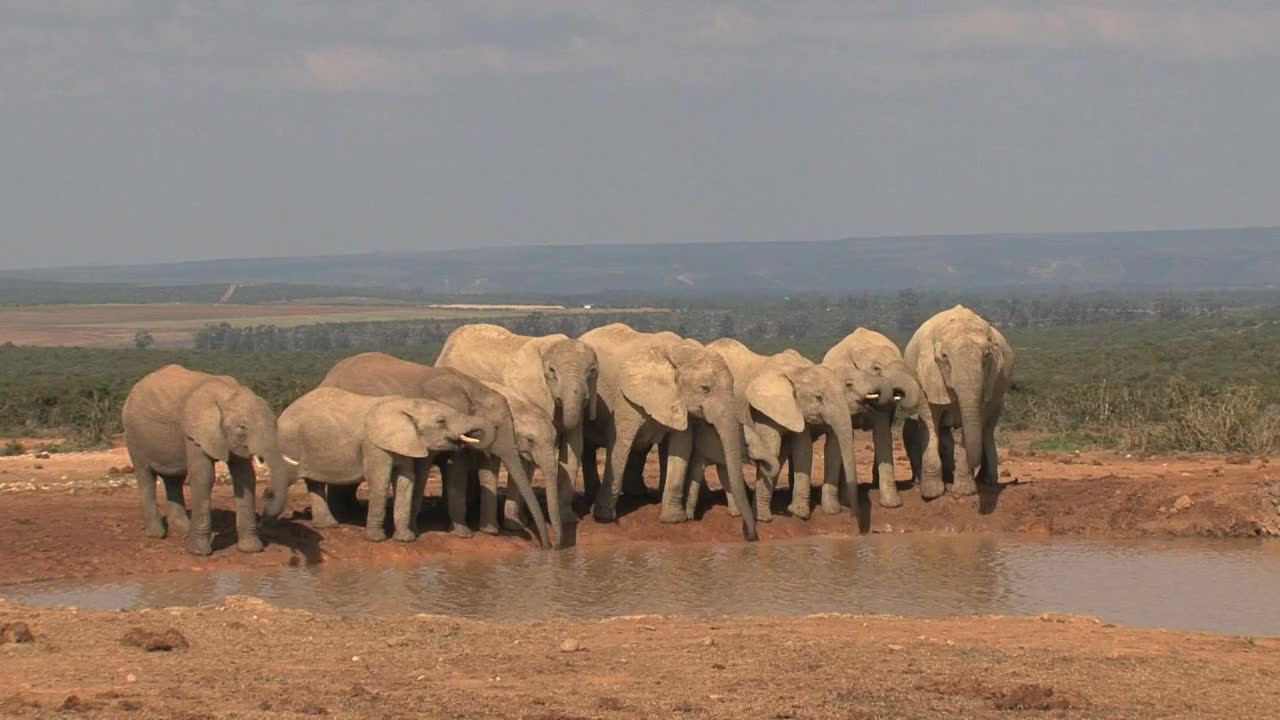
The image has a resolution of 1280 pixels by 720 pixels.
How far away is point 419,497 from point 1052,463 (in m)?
11.3

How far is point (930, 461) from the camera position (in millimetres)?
23078

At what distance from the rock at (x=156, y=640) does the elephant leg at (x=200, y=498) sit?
18.2 feet

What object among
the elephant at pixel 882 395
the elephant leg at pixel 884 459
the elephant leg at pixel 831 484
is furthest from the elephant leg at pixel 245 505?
the elephant leg at pixel 884 459

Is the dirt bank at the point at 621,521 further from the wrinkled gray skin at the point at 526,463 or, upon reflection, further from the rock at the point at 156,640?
the rock at the point at 156,640

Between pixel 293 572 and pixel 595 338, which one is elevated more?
pixel 595 338

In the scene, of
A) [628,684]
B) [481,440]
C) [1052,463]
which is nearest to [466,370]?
[481,440]

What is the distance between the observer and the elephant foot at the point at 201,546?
19.5 meters

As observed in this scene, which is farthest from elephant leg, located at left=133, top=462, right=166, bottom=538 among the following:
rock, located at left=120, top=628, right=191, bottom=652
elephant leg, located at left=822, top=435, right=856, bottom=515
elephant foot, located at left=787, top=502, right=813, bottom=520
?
elephant leg, located at left=822, top=435, right=856, bottom=515

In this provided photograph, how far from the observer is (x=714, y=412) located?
21.6 m

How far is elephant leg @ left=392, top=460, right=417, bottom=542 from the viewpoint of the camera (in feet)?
67.4

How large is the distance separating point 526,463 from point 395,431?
6.13 feet

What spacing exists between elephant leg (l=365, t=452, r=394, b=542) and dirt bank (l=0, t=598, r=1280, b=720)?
445 cm

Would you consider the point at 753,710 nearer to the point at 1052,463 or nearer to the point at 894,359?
the point at 894,359

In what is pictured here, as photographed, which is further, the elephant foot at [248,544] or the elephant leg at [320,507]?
the elephant leg at [320,507]
